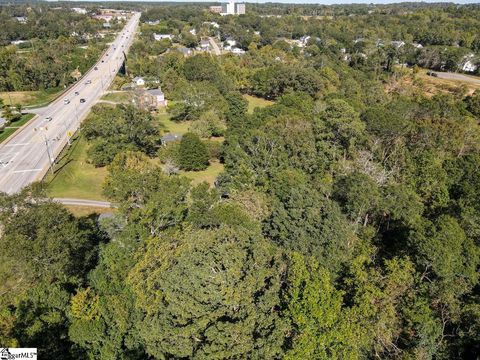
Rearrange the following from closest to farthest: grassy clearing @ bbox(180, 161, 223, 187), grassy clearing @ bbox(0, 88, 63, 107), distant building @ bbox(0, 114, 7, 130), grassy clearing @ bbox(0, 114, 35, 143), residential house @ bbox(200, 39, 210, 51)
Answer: grassy clearing @ bbox(180, 161, 223, 187), grassy clearing @ bbox(0, 114, 35, 143), distant building @ bbox(0, 114, 7, 130), grassy clearing @ bbox(0, 88, 63, 107), residential house @ bbox(200, 39, 210, 51)

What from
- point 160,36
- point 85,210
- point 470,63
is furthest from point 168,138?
point 160,36

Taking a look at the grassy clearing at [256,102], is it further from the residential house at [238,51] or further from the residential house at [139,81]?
the residential house at [238,51]

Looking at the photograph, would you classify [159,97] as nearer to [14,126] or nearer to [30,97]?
[14,126]

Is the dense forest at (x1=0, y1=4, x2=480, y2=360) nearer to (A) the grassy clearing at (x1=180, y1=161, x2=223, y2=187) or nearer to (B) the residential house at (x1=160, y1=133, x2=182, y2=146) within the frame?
(A) the grassy clearing at (x1=180, y1=161, x2=223, y2=187)

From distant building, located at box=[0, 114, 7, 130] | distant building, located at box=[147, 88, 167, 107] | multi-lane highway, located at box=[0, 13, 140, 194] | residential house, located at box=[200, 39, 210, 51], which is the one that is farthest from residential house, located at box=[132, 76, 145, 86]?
residential house, located at box=[200, 39, 210, 51]

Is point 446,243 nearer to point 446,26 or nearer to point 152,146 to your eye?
point 152,146

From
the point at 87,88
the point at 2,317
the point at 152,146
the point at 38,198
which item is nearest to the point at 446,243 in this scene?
the point at 2,317

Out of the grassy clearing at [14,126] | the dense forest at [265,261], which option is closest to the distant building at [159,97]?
the grassy clearing at [14,126]
